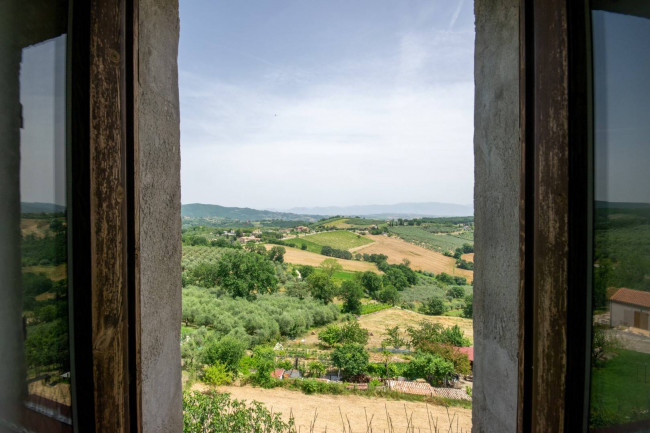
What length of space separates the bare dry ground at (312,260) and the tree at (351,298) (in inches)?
79.5

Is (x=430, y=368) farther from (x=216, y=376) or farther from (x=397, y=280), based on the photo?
(x=216, y=376)

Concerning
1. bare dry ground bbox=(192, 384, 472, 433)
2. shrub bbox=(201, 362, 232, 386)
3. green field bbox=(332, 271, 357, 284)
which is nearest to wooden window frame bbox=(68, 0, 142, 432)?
bare dry ground bbox=(192, 384, 472, 433)

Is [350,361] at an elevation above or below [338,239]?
below

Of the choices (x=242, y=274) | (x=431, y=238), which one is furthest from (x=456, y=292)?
(x=242, y=274)

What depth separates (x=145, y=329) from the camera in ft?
3.45

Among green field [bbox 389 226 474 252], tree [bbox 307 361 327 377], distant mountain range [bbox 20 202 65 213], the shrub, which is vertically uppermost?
distant mountain range [bbox 20 202 65 213]

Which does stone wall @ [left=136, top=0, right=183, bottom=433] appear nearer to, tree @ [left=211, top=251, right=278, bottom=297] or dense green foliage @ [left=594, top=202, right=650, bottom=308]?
dense green foliage @ [left=594, top=202, right=650, bottom=308]

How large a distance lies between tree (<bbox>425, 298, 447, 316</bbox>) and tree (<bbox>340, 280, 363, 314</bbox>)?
4615 mm

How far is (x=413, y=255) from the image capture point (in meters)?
22.4

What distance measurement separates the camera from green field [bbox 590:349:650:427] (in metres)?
0.81

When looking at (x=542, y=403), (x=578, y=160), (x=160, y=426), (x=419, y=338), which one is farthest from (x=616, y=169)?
(x=419, y=338)

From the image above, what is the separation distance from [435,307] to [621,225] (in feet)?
66.9

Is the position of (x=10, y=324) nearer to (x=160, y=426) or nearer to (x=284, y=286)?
(x=160, y=426)

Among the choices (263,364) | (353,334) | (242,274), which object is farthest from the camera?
(242,274)
